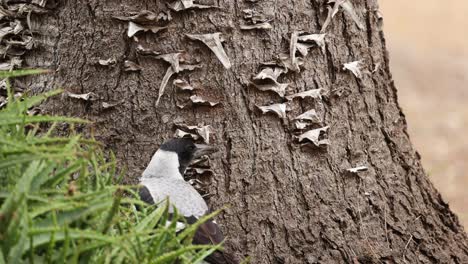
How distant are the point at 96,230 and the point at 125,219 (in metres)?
0.47

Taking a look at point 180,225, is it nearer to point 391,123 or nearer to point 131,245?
point 391,123

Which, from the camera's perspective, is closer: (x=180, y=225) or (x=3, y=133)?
(x=3, y=133)

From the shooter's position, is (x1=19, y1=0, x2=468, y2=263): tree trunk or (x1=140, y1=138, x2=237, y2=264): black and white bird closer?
(x1=140, y1=138, x2=237, y2=264): black and white bird

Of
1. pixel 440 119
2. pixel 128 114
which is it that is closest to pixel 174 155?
pixel 128 114

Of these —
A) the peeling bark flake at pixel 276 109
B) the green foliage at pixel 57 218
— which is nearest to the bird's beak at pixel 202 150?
the peeling bark flake at pixel 276 109

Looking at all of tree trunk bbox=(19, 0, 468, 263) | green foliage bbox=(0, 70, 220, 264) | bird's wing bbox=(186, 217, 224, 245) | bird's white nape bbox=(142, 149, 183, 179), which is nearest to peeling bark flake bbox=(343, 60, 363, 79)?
tree trunk bbox=(19, 0, 468, 263)

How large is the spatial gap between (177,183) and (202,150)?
32 centimetres

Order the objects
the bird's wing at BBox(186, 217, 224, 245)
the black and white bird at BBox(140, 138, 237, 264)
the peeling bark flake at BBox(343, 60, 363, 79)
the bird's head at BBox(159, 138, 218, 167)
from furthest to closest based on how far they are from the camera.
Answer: the peeling bark flake at BBox(343, 60, 363, 79)
the bird's head at BBox(159, 138, 218, 167)
the black and white bird at BBox(140, 138, 237, 264)
the bird's wing at BBox(186, 217, 224, 245)

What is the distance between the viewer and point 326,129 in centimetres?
525

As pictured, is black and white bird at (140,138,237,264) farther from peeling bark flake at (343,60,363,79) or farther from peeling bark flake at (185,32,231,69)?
peeling bark flake at (343,60,363,79)

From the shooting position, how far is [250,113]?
16.7 ft

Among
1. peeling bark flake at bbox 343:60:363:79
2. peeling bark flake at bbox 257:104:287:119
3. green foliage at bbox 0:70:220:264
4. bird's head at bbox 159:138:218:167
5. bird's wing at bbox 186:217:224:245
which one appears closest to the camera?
green foliage at bbox 0:70:220:264

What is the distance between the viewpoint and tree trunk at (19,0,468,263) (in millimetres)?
5043

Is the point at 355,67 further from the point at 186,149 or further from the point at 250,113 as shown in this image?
the point at 186,149
